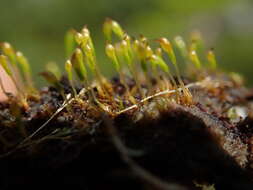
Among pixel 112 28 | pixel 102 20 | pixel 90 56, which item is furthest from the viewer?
pixel 102 20

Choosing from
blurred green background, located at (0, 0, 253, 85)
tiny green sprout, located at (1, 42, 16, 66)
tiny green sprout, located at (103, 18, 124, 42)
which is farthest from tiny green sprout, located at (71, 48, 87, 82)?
blurred green background, located at (0, 0, 253, 85)

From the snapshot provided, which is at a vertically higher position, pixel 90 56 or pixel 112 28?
pixel 112 28

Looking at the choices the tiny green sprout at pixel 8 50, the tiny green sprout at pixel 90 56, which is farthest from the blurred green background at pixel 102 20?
the tiny green sprout at pixel 90 56

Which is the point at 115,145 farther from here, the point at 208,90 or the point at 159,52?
the point at 208,90

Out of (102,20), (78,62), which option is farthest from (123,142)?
(102,20)

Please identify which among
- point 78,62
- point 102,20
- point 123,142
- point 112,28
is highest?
point 102,20

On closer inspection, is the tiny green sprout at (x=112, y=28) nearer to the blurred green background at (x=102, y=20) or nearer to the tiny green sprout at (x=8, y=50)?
the tiny green sprout at (x=8, y=50)

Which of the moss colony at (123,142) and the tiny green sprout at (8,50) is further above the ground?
the tiny green sprout at (8,50)

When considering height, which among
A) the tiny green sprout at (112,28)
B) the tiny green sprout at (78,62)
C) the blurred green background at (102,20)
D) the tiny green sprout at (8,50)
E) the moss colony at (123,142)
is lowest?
the moss colony at (123,142)

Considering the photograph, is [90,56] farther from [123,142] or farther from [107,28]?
[123,142]
